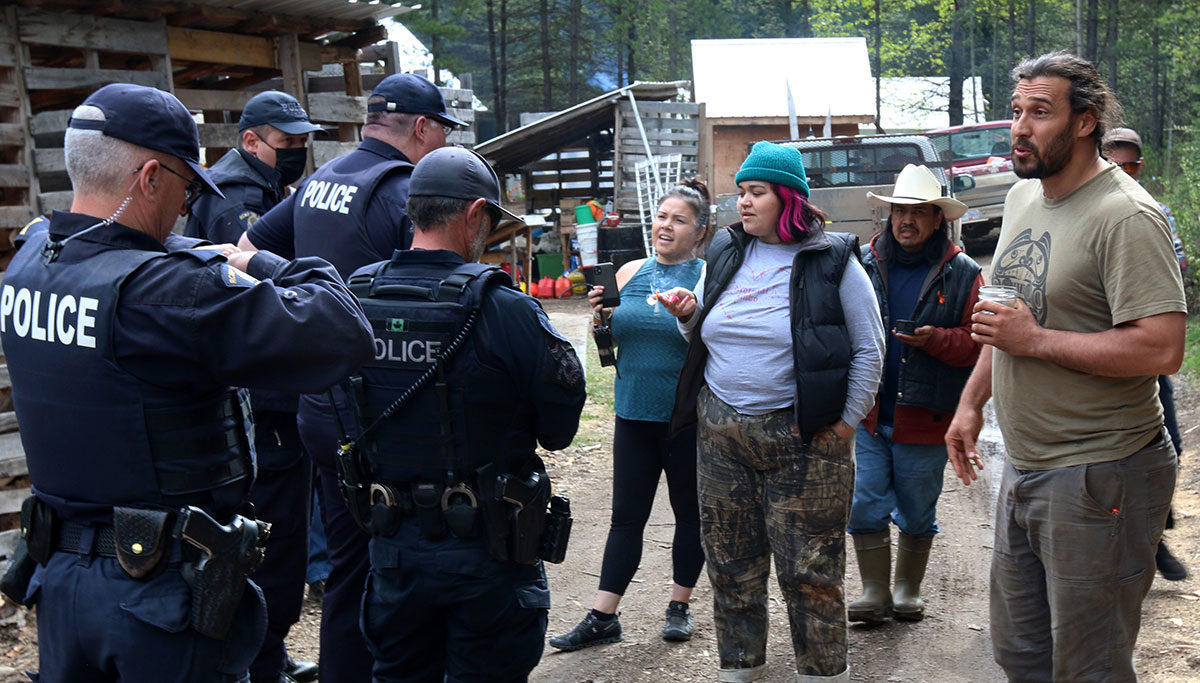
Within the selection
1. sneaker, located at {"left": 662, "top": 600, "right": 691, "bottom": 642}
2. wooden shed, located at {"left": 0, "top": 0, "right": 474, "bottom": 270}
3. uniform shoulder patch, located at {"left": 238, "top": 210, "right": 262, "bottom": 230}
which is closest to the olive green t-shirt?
sneaker, located at {"left": 662, "top": 600, "right": 691, "bottom": 642}

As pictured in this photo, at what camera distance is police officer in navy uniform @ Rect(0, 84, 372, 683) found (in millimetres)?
2346

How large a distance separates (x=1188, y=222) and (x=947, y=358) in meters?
9.71

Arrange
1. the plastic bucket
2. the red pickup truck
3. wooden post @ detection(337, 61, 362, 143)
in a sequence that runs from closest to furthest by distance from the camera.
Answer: wooden post @ detection(337, 61, 362, 143) → the plastic bucket → the red pickup truck

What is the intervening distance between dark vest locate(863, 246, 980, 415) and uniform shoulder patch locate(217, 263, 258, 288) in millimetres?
3097

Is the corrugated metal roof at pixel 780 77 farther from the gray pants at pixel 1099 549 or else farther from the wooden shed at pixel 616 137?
the gray pants at pixel 1099 549

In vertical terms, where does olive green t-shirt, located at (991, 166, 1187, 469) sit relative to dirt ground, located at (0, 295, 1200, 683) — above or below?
above

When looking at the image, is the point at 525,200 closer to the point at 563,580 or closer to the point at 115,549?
the point at 563,580

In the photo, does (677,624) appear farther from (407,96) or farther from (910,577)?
(407,96)

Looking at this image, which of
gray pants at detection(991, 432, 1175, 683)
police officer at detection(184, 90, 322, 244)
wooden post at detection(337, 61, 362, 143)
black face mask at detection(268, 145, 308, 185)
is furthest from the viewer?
wooden post at detection(337, 61, 362, 143)

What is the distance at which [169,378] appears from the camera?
2.38m

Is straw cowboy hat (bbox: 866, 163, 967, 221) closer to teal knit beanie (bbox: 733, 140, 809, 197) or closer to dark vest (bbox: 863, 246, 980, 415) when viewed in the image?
dark vest (bbox: 863, 246, 980, 415)

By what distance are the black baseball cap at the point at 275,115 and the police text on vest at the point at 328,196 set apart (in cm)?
91

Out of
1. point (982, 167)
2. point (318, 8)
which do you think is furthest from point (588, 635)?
point (982, 167)

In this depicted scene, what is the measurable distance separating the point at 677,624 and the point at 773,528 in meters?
1.19
